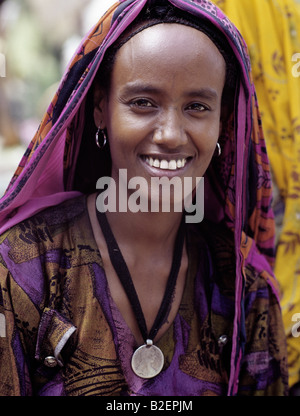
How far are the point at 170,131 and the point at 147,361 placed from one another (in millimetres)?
719

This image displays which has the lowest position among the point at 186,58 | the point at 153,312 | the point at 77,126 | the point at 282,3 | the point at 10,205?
the point at 153,312

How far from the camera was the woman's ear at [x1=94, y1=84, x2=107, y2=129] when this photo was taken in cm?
168

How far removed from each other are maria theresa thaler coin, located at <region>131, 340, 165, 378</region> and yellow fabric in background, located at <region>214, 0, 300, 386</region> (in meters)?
0.91

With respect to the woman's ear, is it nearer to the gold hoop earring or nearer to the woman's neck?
the gold hoop earring

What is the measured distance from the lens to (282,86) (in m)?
2.41

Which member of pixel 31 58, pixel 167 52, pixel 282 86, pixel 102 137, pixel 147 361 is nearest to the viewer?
pixel 167 52

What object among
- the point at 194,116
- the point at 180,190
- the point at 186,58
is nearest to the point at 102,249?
the point at 180,190

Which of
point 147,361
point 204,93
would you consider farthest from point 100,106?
point 147,361

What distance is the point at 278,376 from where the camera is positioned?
188 centimetres

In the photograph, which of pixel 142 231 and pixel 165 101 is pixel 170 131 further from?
pixel 142 231

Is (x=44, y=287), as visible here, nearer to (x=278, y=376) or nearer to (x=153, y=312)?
(x=153, y=312)

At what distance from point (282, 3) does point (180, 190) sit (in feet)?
4.21

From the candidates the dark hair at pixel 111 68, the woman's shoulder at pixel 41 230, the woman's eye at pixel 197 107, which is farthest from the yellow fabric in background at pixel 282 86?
the woman's shoulder at pixel 41 230

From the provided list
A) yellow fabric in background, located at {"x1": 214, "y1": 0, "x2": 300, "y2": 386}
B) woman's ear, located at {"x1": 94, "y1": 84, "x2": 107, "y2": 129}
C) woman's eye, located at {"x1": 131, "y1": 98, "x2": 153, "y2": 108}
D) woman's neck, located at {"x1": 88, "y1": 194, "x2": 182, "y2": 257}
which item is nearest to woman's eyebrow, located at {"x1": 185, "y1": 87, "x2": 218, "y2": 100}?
woman's eye, located at {"x1": 131, "y1": 98, "x2": 153, "y2": 108}
